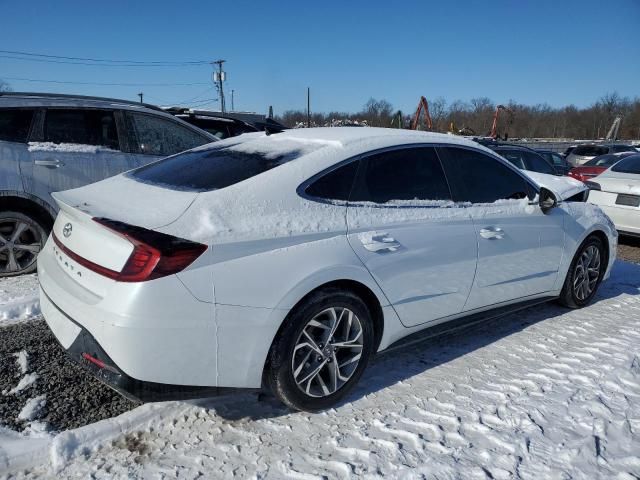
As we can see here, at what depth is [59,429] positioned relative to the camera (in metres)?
2.56

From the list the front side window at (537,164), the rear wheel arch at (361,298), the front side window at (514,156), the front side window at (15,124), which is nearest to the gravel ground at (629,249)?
the front side window at (537,164)

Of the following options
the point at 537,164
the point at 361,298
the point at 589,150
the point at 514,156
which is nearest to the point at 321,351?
the point at 361,298

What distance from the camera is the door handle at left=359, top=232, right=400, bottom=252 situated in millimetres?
2845

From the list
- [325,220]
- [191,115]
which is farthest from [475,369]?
[191,115]

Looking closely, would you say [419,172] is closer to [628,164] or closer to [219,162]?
[219,162]

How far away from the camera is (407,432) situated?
267 centimetres

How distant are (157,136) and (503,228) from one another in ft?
12.6

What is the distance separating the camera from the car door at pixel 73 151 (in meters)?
4.79

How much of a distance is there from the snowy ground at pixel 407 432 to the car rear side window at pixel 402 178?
1.17m

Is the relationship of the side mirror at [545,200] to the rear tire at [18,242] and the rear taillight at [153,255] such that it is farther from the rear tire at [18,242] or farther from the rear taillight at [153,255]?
the rear tire at [18,242]

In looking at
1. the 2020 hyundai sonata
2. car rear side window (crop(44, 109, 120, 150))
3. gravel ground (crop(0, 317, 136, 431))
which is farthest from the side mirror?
car rear side window (crop(44, 109, 120, 150))

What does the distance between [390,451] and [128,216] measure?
1730mm

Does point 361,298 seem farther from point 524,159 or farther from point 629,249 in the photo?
point 524,159

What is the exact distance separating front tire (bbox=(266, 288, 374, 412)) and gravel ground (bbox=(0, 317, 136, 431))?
0.91 m
